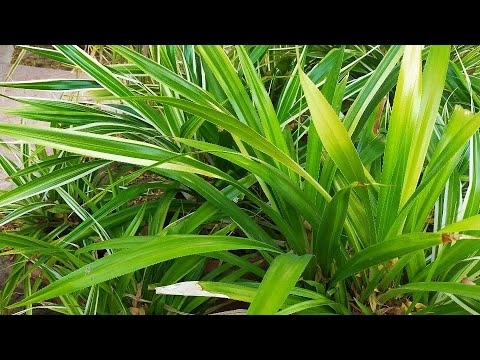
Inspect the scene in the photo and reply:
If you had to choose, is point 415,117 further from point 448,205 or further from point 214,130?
point 214,130

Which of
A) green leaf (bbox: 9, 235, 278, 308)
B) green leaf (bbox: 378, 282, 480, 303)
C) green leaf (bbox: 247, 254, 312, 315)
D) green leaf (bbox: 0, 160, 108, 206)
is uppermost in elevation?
green leaf (bbox: 0, 160, 108, 206)

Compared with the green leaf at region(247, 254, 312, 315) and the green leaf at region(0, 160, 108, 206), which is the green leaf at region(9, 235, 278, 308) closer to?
the green leaf at region(247, 254, 312, 315)

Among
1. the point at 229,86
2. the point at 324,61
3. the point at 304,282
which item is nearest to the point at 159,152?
the point at 229,86

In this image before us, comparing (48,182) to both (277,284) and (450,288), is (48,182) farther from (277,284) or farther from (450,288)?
(450,288)

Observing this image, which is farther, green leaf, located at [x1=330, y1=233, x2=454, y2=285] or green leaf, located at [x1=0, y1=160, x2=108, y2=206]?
green leaf, located at [x1=0, y1=160, x2=108, y2=206]

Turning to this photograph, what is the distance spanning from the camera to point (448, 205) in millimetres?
779

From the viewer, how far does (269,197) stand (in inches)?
31.2

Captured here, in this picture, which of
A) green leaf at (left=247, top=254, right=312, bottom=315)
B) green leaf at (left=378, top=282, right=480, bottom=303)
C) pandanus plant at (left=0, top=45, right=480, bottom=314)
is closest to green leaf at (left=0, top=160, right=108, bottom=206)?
pandanus plant at (left=0, top=45, right=480, bottom=314)

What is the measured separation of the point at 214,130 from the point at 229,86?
0.65 feet

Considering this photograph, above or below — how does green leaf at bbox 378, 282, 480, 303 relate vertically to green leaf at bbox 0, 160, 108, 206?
below

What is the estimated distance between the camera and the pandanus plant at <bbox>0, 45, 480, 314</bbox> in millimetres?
579

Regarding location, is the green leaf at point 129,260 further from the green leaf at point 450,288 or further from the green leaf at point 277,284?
the green leaf at point 450,288

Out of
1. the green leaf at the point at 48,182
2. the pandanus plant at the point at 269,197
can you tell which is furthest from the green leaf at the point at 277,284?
the green leaf at the point at 48,182

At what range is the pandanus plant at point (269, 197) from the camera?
0.58m
